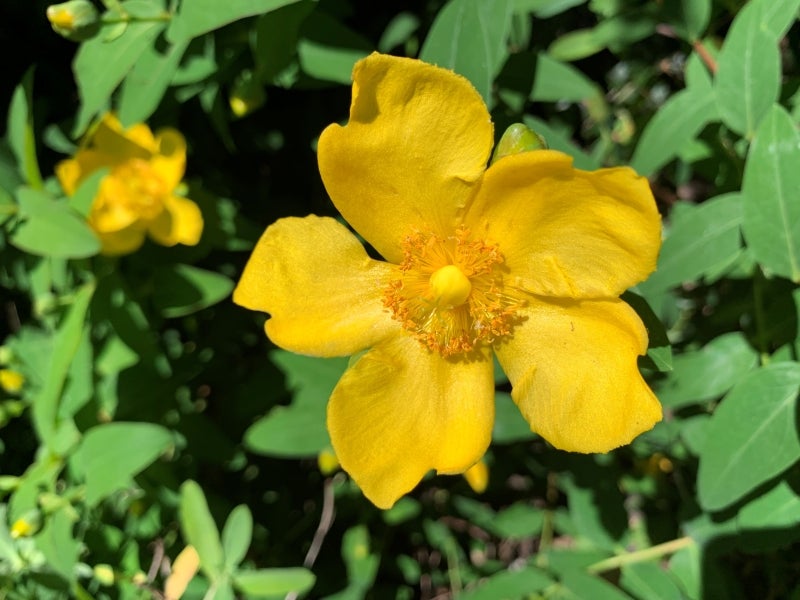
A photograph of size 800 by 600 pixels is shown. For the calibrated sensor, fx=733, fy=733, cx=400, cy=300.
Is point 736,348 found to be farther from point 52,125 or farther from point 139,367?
point 52,125

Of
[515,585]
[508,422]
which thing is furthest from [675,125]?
[515,585]

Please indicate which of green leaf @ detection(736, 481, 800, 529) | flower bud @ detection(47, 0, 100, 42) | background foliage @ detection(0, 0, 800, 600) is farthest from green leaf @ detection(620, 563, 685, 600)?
flower bud @ detection(47, 0, 100, 42)

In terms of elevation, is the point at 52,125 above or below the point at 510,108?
below

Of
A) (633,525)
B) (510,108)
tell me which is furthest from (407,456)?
(633,525)

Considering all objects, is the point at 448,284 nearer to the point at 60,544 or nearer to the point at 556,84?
the point at 556,84

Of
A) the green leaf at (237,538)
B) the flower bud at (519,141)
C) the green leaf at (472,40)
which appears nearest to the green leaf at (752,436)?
the flower bud at (519,141)

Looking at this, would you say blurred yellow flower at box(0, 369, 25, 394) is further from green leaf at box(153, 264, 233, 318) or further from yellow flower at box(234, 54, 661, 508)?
yellow flower at box(234, 54, 661, 508)

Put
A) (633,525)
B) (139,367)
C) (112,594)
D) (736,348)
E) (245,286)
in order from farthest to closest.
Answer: (633,525), (139,367), (112,594), (736,348), (245,286)
